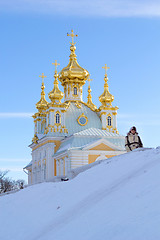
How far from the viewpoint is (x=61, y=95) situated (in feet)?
142

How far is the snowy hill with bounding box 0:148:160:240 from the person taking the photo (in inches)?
257

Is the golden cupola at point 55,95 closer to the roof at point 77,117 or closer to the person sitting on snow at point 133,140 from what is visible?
the roof at point 77,117

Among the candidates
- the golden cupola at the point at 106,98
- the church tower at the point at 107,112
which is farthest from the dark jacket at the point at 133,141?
the golden cupola at the point at 106,98

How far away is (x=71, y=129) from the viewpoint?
1708 inches

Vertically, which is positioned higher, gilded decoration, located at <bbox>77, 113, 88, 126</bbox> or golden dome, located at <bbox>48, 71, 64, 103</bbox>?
golden dome, located at <bbox>48, 71, 64, 103</bbox>

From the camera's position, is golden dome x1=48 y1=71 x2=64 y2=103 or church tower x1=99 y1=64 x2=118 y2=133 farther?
church tower x1=99 y1=64 x2=118 y2=133

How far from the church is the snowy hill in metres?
26.0

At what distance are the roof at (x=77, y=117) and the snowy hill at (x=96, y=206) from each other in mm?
30982

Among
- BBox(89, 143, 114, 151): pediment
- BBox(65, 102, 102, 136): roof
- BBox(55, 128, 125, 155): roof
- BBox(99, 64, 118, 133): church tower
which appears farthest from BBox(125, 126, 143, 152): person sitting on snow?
BBox(99, 64, 118, 133): church tower

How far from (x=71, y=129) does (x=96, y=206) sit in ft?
116

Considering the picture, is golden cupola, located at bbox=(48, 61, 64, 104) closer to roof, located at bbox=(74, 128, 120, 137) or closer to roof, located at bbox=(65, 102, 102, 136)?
roof, located at bbox=(65, 102, 102, 136)

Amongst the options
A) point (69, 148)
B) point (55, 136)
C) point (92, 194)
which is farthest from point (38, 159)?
point (92, 194)

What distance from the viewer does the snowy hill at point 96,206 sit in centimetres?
652

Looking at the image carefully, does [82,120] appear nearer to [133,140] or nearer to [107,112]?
[107,112]
